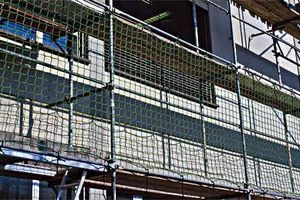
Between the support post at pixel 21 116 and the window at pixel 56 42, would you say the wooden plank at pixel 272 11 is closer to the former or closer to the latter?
the window at pixel 56 42

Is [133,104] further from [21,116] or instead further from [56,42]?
[21,116]

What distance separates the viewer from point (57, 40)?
4.99m

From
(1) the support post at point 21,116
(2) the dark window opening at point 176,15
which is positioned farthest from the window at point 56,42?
(2) the dark window opening at point 176,15

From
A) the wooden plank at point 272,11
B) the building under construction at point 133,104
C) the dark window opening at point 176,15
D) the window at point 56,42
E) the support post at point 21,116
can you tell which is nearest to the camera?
the building under construction at point 133,104

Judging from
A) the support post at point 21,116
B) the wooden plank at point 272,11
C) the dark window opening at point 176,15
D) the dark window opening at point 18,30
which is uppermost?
the wooden plank at point 272,11

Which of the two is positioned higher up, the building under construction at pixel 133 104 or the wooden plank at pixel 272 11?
the wooden plank at pixel 272 11

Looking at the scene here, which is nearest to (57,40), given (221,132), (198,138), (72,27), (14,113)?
(72,27)

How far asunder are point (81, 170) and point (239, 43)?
201 inches

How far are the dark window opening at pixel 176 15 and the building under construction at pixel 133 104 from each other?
15mm

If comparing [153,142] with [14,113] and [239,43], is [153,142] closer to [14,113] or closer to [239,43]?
[14,113]

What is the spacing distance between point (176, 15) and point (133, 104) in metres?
2.46

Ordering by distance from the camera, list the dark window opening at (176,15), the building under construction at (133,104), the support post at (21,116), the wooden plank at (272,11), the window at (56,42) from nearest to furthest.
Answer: the building under construction at (133,104)
the support post at (21,116)
the window at (56,42)
the dark window opening at (176,15)
the wooden plank at (272,11)

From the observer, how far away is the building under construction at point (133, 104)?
421 cm

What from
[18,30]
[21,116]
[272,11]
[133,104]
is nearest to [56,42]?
[18,30]
